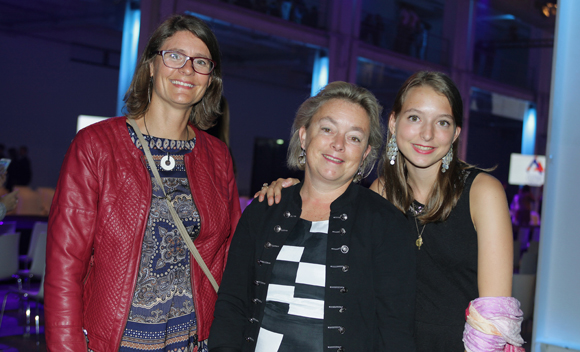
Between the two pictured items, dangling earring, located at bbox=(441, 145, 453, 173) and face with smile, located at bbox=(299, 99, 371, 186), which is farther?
dangling earring, located at bbox=(441, 145, 453, 173)

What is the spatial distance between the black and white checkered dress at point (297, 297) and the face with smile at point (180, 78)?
0.66m

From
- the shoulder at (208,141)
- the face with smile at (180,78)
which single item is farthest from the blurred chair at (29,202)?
the face with smile at (180,78)

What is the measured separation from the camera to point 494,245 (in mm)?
1783

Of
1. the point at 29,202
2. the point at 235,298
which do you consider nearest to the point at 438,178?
the point at 235,298

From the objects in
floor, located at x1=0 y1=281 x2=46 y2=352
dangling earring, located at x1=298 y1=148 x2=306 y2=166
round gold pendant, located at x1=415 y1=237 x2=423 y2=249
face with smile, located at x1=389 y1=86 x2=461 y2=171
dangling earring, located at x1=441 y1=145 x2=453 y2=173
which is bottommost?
floor, located at x1=0 y1=281 x2=46 y2=352

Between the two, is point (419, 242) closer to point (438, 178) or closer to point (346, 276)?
point (438, 178)

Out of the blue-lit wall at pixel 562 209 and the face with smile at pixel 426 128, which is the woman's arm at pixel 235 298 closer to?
the face with smile at pixel 426 128

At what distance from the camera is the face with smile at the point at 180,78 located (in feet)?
6.14

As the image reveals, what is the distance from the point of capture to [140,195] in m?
1.75

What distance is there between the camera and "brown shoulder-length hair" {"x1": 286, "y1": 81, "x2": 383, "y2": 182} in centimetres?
179

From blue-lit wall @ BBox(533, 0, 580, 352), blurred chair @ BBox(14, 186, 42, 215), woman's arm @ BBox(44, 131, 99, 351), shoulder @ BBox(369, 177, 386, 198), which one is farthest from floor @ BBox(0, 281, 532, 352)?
shoulder @ BBox(369, 177, 386, 198)

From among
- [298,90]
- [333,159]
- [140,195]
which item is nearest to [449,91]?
[333,159]

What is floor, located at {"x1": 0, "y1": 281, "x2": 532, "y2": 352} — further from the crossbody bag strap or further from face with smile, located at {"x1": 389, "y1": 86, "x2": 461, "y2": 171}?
face with smile, located at {"x1": 389, "y1": 86, "x2": 461, "y2": 171}

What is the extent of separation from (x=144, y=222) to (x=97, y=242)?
17 cm
